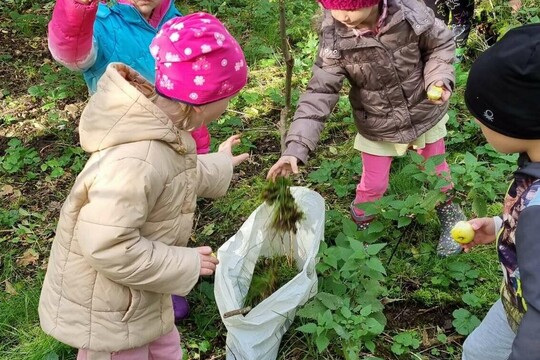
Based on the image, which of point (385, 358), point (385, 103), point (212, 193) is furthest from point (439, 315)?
point (212, 193)

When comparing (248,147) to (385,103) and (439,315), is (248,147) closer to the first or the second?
(385,103)

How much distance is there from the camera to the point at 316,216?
8.70ft

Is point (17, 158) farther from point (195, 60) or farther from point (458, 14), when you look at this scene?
point (458, 14)

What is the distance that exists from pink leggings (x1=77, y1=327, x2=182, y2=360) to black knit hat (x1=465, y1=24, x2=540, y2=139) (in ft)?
4.55

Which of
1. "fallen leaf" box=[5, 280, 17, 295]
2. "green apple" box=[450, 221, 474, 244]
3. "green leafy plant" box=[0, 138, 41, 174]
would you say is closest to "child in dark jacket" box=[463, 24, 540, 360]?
"green apple" box=[450, 221, 474, 244]

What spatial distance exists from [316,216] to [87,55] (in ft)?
3.95

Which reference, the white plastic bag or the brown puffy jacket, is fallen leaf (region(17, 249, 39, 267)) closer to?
the white plastic bag

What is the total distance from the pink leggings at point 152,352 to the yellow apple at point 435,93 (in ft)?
4.69

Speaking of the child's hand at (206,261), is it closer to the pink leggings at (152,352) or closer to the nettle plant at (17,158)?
the pink leggings at (152,352)

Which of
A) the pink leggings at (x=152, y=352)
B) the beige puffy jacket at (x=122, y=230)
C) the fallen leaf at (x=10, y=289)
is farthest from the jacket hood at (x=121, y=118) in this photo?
the fallen leaf at (x=10, y=289)

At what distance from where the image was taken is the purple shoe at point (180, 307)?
2.70 m

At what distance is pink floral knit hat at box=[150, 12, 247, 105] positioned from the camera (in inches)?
69.2

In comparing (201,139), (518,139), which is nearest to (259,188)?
(201,139)

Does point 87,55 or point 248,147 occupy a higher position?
point 87,55
